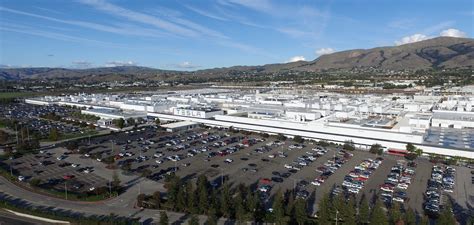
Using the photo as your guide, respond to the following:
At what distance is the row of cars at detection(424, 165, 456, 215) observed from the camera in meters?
12.1

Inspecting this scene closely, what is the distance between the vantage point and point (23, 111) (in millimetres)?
37688

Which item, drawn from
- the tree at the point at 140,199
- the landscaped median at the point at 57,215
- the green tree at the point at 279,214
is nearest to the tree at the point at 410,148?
the green tree at the point at 279,214

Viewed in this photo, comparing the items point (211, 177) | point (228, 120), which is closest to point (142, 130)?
point (228, 120)

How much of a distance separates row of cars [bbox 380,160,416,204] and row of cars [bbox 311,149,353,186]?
7.89ft

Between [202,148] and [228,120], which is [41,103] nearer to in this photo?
[228,120]

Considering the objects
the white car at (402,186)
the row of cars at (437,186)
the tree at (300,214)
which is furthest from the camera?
the white car at (402,186)

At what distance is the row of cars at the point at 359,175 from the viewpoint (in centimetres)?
1427

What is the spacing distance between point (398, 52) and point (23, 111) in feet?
448

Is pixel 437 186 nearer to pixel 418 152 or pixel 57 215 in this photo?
pixel 418 152

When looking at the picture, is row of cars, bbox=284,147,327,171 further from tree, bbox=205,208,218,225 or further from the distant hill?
the distant hill

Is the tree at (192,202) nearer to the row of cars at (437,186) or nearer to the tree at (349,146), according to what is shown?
the row of cars at (437,186)

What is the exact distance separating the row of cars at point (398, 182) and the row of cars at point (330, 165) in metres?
2.40

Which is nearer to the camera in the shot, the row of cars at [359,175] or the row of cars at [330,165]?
the row of cars at [359,175]

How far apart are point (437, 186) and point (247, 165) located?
848 centimetres
